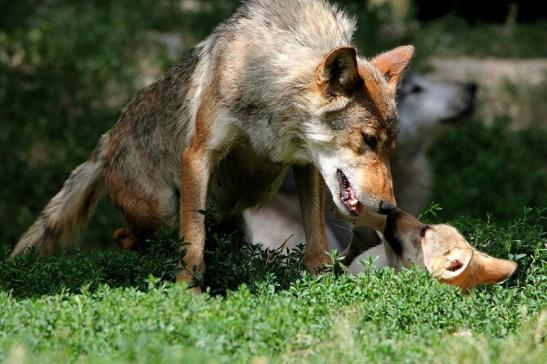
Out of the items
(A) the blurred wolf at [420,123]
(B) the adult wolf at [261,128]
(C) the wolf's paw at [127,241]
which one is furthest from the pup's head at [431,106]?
(C) the wolf's paw at [127,241]

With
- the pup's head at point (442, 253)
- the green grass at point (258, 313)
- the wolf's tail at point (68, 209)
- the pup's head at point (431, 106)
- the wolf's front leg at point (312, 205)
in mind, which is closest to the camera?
the green grass at point (258, 313)

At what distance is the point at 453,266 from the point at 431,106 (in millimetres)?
5804

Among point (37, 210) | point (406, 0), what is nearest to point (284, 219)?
point (37, 210)

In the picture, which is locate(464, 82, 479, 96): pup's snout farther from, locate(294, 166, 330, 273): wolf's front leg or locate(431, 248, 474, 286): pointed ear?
locate(431, 248, 474, 286): pointed ear

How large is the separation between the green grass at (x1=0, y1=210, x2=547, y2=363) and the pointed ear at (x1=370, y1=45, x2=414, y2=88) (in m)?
1.26

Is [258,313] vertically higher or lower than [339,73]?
lower

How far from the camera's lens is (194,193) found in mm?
6219

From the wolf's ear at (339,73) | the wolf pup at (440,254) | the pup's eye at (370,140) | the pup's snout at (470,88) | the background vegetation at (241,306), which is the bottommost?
the pup's snout at (470,88)

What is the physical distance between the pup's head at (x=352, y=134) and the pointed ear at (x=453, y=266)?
0.61 metres

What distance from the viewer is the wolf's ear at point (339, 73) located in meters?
5.68

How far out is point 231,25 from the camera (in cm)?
657

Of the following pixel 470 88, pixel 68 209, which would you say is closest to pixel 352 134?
pixel 68 209

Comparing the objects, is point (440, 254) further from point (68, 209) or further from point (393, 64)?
point (68, 209)

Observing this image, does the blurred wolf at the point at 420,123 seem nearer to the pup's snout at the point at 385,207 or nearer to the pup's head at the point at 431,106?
the pup's head at the point at 431,106
